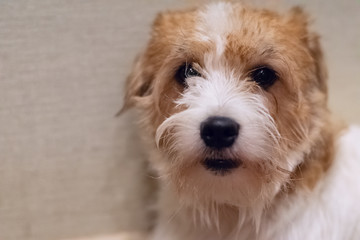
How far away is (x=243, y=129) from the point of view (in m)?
0.89

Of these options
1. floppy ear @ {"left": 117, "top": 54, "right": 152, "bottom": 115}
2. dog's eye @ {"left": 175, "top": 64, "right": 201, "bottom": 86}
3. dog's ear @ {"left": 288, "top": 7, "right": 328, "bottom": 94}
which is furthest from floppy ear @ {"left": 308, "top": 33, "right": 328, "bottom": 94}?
floppy ear @ {"left": 117, "top": 54, "right": 152, "bottom": 115}

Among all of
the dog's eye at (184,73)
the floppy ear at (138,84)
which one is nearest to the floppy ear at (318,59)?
the dog's eye at (184,73)

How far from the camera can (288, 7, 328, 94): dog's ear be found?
1.10 m

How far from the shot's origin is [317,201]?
1092 millimetres

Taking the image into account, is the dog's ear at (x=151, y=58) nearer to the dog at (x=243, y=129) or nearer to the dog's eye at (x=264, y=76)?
the dog at (x=243, y=129)

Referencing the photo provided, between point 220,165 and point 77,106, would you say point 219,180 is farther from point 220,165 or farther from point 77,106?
point 77,106

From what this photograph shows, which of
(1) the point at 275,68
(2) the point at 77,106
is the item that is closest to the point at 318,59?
(1) the point at 275,68

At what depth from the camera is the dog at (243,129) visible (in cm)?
92

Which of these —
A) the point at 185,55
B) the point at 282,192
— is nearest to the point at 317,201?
the point at 282,192

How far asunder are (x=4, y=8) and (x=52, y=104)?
0.29 metres

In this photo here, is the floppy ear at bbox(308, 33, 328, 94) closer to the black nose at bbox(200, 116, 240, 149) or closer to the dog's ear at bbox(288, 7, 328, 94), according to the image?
the dog's ear at bbox(288, 7, 328, 94)

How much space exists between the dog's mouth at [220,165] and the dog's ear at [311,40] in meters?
0.37

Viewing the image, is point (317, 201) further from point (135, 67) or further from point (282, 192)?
point (135, 67)

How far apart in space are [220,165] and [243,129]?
3.7 inches
